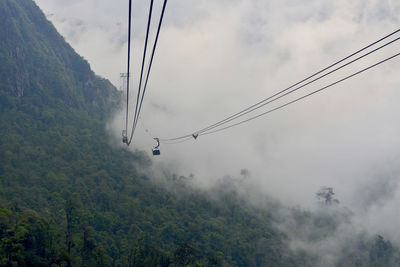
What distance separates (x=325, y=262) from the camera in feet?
554

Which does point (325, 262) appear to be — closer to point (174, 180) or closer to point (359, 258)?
point (359, 258)

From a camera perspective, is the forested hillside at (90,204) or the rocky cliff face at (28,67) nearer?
the forested hillside at (90,204)

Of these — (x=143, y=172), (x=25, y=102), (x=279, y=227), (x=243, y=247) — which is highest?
(x=25, y=102)

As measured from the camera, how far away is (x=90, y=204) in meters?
114

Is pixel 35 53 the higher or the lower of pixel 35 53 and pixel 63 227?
the higher

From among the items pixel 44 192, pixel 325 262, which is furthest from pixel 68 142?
pixel 325 262

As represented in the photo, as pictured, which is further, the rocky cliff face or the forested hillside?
the rocky cliff face

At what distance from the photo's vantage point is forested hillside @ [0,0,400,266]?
7556cm

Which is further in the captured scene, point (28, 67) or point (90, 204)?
point (28, 67)

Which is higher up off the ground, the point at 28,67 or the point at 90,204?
the point at 28,67

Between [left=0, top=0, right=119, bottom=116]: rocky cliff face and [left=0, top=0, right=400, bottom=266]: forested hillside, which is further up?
[left=0, top=0, right=119, bottom=116]: rocky cliff face

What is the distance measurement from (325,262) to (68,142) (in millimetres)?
133731

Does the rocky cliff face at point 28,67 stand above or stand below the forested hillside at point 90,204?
above

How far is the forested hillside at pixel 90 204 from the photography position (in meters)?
75.6
